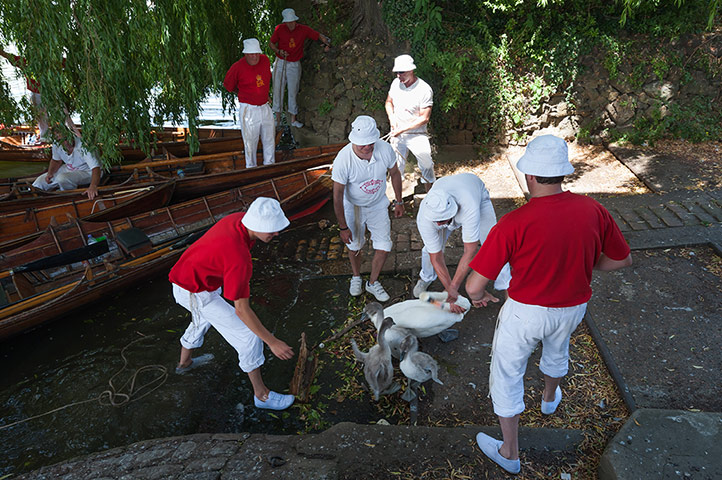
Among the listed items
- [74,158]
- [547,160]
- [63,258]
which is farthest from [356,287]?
[74,158]

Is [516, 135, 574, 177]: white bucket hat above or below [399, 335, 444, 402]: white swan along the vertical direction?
above

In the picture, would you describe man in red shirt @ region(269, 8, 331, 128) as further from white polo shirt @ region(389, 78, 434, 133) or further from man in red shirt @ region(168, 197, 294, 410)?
man in red shirt @ region(168, 197, 294, 410)

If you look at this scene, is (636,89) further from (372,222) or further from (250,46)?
(250,46)

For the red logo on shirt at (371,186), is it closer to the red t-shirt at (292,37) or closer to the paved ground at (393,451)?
the paved ground at (393,451)

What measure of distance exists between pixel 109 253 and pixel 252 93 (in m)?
3.67

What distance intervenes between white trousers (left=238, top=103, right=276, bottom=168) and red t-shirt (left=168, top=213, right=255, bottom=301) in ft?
16.5

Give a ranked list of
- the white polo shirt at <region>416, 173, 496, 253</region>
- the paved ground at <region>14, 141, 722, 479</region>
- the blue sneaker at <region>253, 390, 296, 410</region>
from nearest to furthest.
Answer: the paved ground at <region>14, 141, 722, 479</region> < the white polo shirt at <region>416, 173, 496, 253</region> < the blue sneaker at <region>253, 390, 296, 410</region>

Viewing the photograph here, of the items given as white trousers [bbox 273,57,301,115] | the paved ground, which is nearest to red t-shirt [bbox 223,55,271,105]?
white trousers [bbox 273,57,301,115]

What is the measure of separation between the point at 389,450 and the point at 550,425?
56.0 inches

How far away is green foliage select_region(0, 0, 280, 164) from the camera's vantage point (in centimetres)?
598

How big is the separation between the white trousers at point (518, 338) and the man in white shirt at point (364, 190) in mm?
2494

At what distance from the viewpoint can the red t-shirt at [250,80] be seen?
8.06 metres

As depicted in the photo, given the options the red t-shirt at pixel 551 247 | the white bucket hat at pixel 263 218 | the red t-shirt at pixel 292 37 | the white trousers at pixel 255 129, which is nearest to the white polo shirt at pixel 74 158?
the white trousers at pixel 255 129

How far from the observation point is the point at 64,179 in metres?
8.02
